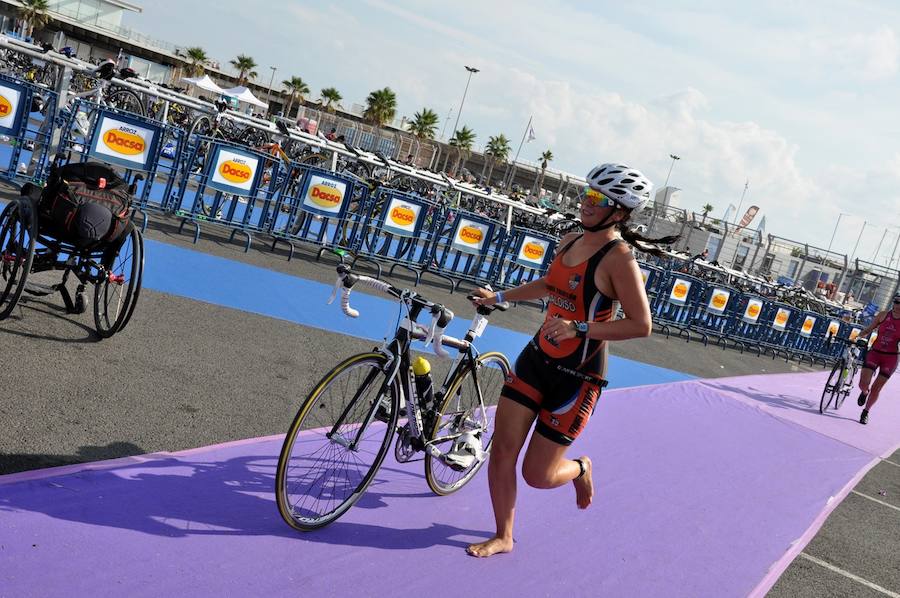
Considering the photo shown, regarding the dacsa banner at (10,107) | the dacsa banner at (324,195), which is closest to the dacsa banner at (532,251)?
the dacsa banner at (324,195)

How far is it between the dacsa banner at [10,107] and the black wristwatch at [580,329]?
350 inches

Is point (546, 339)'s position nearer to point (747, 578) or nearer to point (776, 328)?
point (747, 578)

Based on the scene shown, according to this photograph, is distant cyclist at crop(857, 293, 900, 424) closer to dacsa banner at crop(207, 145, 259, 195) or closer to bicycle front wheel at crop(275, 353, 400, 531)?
dacsa banner at crop(207, 145, 259, 195)

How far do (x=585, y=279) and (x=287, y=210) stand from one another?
9.62 metres

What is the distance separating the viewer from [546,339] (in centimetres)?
414

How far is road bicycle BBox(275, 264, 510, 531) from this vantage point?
154 inches

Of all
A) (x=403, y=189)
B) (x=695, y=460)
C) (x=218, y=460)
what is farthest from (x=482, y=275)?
(x=218, y=460)

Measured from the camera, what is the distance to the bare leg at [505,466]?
4195 millimetres

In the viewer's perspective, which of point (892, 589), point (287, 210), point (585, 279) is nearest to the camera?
point (585, 279)

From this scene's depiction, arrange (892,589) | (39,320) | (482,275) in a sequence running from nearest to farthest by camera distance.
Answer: (892,589), (39,320), (482,275)

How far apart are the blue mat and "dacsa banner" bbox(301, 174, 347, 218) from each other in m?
1.69

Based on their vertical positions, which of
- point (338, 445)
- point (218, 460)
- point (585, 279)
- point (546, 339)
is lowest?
point (218, 460)

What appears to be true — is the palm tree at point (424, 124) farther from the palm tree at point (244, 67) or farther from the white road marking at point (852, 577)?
the white road marking at point (852, 577)

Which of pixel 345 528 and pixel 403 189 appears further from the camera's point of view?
pixel 403 189
